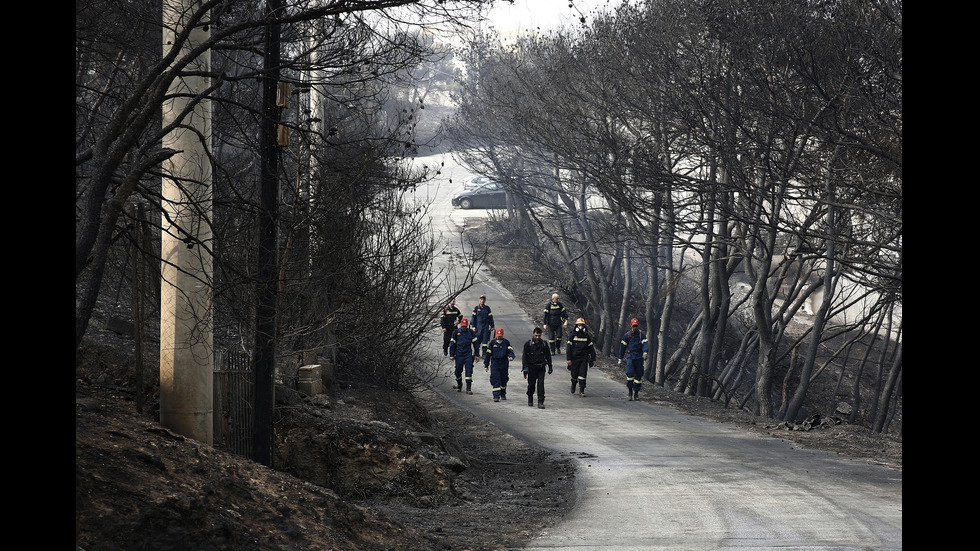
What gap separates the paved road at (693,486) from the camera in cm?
966

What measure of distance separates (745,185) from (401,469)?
41.2 feet

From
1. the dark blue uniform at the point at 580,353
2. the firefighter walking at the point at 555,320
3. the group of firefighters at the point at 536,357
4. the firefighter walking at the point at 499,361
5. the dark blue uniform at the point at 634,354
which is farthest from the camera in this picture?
the firefighter walking at the point at 555,320

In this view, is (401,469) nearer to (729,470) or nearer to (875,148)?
(729,470)

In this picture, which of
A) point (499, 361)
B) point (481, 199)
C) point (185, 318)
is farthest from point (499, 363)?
point (481, 199)

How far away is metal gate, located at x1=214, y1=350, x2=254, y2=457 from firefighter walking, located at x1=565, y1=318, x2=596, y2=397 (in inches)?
510

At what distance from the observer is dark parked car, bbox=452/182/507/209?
60.6 metres

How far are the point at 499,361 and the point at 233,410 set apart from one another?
12404mm

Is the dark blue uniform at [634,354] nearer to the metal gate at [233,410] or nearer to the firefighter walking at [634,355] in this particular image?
the firefighter walking at [634,355]

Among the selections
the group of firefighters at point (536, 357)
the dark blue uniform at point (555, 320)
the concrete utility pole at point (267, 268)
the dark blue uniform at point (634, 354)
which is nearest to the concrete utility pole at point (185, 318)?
the concrete utility pole at point (267, 268)

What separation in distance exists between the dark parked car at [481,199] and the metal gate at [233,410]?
4949 cm

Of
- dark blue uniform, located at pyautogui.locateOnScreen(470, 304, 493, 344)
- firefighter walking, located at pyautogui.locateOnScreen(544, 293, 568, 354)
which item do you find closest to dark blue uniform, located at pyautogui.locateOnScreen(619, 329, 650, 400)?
dark blue uniform, located at pyautogui.locateOnScreen(470, 304, 493, 344)

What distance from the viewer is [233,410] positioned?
10.7m

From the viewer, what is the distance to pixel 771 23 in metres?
19.2

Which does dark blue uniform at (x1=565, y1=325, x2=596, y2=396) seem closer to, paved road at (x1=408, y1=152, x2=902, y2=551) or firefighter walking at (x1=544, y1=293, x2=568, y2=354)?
paved road at (x1=408, y1=152, x2=902, y2=551)
